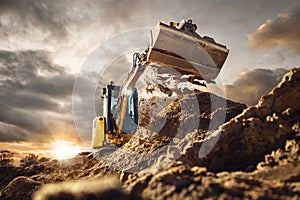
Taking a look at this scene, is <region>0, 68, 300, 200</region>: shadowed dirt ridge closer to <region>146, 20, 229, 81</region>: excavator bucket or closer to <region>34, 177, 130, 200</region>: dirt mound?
<region>34, 177, 130, 200</region>: dirt mound

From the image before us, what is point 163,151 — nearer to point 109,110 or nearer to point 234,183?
point 234,183

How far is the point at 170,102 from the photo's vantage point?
Result: 10141mm

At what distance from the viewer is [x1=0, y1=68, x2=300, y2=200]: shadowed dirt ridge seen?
108 inches

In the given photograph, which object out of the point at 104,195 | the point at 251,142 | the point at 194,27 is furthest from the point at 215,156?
the point at 194,27

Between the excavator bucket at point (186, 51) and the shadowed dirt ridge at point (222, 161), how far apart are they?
1350mm

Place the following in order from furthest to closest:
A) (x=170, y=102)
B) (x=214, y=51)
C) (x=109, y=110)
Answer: (x=109, y=110) < (x=170, y=102) < (x=214, y=51)

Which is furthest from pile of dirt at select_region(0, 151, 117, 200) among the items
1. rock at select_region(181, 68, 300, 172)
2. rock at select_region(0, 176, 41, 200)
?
rock at select_region(181, 68, 300, 172)

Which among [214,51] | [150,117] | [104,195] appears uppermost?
[214,51]

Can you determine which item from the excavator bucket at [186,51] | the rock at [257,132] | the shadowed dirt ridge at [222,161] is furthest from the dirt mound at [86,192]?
the excavator bucket at [186,51]

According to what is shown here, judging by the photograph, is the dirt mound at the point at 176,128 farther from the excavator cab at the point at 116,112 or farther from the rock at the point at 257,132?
the excavator cab at the point at 116,112

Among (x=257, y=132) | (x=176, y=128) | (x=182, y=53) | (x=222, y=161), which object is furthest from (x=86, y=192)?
(x=182, y=53)

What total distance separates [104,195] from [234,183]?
1570 mm

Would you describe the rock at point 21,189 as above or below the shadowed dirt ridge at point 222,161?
below

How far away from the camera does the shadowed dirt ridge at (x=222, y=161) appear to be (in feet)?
9.03
